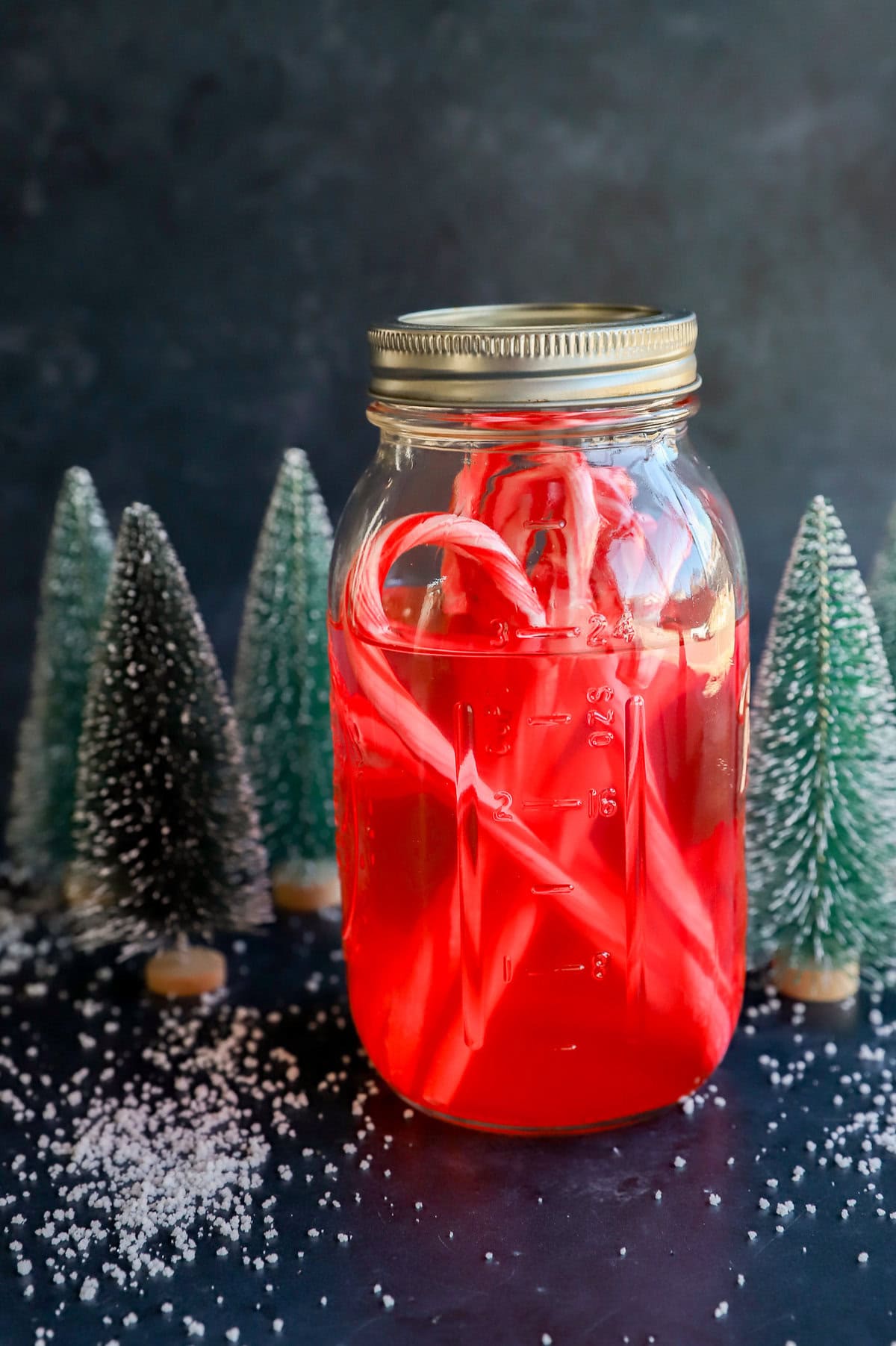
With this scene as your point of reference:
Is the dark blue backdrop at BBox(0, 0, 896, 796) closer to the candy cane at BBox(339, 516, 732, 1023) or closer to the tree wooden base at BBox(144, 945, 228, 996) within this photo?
the tree wooden base at BBox(144, 945, 228, 996)

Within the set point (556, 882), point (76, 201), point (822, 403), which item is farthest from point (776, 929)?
point (76, 201)

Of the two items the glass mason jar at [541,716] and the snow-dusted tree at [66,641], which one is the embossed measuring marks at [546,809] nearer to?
the glass mason jar at [541,716]

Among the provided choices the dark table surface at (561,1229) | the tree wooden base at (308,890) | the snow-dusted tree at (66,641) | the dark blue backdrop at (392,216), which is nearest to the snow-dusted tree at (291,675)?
the tree wooden base at (308,890)

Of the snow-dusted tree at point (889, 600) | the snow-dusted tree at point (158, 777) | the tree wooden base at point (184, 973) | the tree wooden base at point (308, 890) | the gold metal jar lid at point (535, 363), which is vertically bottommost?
the tree wooden base at point (184, 973)

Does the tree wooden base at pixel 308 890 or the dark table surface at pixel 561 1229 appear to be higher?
the tree wooden base at pixel 308 890

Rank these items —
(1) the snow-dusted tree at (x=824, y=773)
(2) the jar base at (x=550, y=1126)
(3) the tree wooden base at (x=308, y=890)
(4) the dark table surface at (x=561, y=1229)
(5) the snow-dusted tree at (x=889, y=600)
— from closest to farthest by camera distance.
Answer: (4) the dark table surface at (x=561, y=1229)
(2) the jar base at (x=550, y=1126)
(1) the snow-dusted tree at (x=824, y=773)
(5) the snow-dusted tree at (x=889, y=600)
(3) the tree wooden base at (x=308, y=890)

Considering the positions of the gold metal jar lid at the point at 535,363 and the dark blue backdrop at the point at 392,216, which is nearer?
the gold metal jar lid at the point at 535,363

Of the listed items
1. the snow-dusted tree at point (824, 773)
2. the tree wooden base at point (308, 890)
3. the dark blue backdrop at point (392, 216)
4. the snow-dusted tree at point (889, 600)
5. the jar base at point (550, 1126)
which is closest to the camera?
the jar base at point (550, 1126)

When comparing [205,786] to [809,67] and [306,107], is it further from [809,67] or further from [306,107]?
[809,67]

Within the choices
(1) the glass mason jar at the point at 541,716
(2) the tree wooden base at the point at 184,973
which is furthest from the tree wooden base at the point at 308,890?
(1) the glass mason jar at the point at 541,716

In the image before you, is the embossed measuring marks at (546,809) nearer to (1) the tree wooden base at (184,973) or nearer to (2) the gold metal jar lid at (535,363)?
(2) the gold metal jar lid at (535,363)
